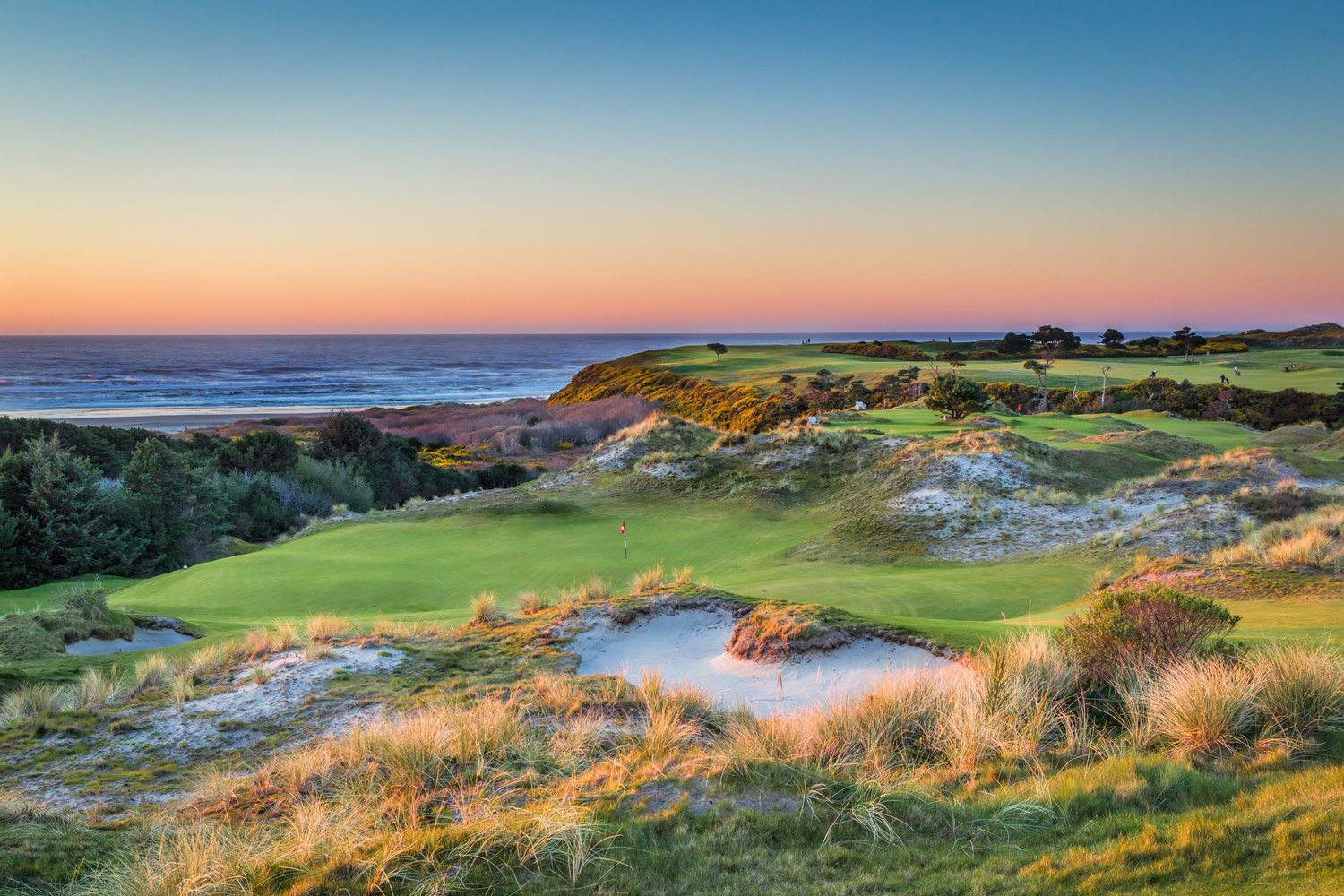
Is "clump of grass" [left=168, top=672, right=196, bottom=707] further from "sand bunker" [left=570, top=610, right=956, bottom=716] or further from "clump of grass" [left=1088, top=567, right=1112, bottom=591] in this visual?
"clump of grass" [left=1088, top=567, right=1112, bottom=591]

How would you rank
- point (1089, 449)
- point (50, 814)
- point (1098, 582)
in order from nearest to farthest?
point (50, 814) → point (1098, 582) → point (1089, 449)

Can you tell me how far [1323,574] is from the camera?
9.37 metres

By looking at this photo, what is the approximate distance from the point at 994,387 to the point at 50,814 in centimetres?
5487

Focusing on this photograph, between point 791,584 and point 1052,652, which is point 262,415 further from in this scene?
point 1052,652

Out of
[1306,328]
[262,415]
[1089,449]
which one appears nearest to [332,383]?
[262,415]

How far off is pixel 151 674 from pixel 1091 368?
6793cm

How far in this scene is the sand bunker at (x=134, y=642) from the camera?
30.3 ft

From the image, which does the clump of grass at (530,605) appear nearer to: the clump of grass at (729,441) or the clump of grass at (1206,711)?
the clump of grass at (1206,711)

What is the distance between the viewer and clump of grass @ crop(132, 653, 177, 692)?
24.0 feet

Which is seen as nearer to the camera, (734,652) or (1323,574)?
(734,652)

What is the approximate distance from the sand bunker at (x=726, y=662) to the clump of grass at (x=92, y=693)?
4.49 metres

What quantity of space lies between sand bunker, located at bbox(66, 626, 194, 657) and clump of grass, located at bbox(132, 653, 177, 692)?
5.86 ft

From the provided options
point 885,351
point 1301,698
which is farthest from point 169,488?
point 885,351

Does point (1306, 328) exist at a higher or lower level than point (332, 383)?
higher
